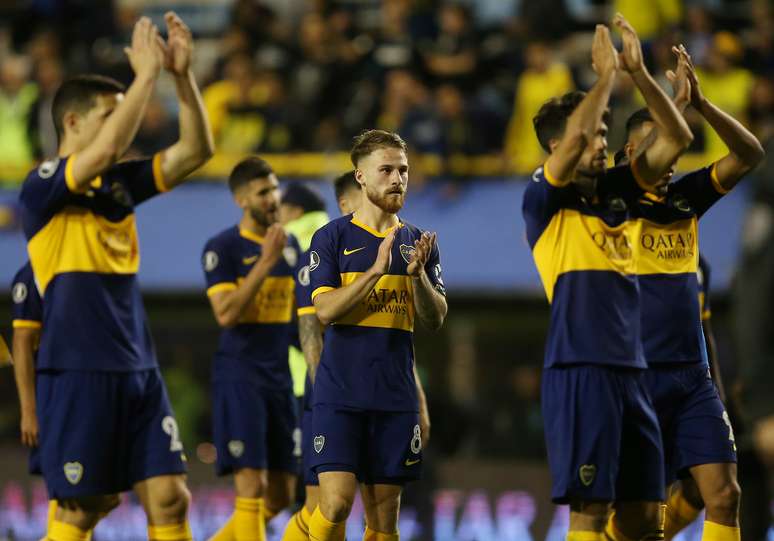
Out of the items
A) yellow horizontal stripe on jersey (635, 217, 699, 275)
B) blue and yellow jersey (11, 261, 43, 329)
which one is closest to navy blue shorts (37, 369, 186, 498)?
blue and yellow jersey (11, 261, 43, 329)

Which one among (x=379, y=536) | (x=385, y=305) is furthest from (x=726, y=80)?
(x=379, y=536)

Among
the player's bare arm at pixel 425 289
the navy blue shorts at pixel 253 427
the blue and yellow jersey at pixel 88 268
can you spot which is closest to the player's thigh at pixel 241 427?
the navy blue shorts at pixel 253 427

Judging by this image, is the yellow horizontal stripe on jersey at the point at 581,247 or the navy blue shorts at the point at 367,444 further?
the yellow horizontal stripe on jersey at the point at 581,247

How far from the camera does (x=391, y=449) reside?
646cm

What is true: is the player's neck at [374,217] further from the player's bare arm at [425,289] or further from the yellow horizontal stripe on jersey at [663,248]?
the yellow horizontal stripe on jersey at [663,248]

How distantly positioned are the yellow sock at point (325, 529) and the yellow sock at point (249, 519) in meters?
1.62

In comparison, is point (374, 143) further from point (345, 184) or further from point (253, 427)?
point (253, 427)

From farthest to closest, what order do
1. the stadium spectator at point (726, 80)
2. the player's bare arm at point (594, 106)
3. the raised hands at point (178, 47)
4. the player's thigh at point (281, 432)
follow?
the stadium spectator at point (726, 80) < the player's thigh at point (281, 432) < the player's bare arm at point (594, 106) < the raised hands at point (178, 47)

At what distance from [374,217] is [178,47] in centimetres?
137

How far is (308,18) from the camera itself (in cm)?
1565

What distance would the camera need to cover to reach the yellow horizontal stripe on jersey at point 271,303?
325 inches

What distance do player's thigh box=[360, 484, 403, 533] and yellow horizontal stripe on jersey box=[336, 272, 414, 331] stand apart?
81 cm

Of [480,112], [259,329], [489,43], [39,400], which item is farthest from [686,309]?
[489,43]

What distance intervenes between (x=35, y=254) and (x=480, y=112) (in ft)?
26.5
